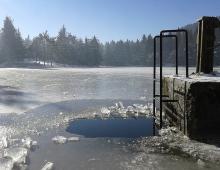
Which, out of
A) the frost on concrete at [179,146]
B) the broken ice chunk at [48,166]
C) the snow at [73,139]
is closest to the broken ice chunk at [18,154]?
the broken ice chunk at [48,166]

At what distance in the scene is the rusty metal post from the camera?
11.0 metres

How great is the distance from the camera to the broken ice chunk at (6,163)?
260 inches

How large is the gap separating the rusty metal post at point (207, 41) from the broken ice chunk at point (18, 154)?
20.8 ft

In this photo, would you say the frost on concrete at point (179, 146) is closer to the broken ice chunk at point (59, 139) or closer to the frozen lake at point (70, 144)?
the frozen lake at point (70, 144)

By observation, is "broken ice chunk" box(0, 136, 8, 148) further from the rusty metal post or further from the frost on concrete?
the rusty metal post

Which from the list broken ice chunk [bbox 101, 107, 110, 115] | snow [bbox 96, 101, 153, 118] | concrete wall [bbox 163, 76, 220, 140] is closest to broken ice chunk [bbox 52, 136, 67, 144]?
concrete wall [bbox 163, 76, 220, 140]

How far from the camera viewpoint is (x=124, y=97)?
18719 millimetres

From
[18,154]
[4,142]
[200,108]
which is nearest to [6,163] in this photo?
[18,154]

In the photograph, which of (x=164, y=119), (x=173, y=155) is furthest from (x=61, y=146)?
(x=164, y=119)

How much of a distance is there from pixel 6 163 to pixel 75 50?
96.3 meters

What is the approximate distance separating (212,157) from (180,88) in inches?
104

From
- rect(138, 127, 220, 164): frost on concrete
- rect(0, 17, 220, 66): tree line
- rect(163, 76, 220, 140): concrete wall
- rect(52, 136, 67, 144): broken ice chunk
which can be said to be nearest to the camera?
rect(138, 127, 220, 164): frost on concrete

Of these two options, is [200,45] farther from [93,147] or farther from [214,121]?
[93,147]

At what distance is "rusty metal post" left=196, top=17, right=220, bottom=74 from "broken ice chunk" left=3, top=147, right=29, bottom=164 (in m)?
6.33
